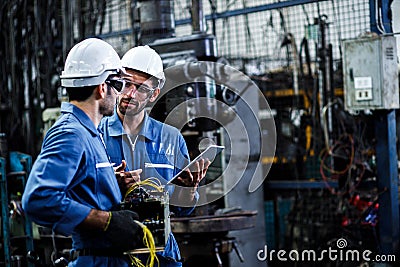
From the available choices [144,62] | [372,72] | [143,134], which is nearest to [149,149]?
[143,134]

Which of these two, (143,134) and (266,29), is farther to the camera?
(266,29)

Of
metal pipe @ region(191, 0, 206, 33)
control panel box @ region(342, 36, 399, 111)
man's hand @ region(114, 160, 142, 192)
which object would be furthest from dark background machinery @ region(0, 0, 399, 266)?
man's hand @ region(114, 160, 142, 192)

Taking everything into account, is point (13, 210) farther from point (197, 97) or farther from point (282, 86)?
point (282, 86)

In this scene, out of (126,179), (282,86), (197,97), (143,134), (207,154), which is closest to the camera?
(126,179)

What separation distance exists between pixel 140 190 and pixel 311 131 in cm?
308

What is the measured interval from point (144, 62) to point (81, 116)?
95 cm

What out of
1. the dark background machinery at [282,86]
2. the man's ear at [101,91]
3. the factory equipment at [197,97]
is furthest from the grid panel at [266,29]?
the man's ear at [101,91]

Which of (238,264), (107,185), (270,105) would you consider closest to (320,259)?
(238,264)

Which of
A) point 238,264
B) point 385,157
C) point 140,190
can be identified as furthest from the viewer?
point 238,264

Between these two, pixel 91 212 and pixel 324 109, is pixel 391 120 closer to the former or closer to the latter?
pixel 324 109

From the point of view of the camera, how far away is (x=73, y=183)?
7.92 feet

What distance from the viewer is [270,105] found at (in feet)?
19.8

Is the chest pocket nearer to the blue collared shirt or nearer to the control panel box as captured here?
the blue collared shirt

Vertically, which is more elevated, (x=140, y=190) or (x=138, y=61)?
(x=138, y=61)
